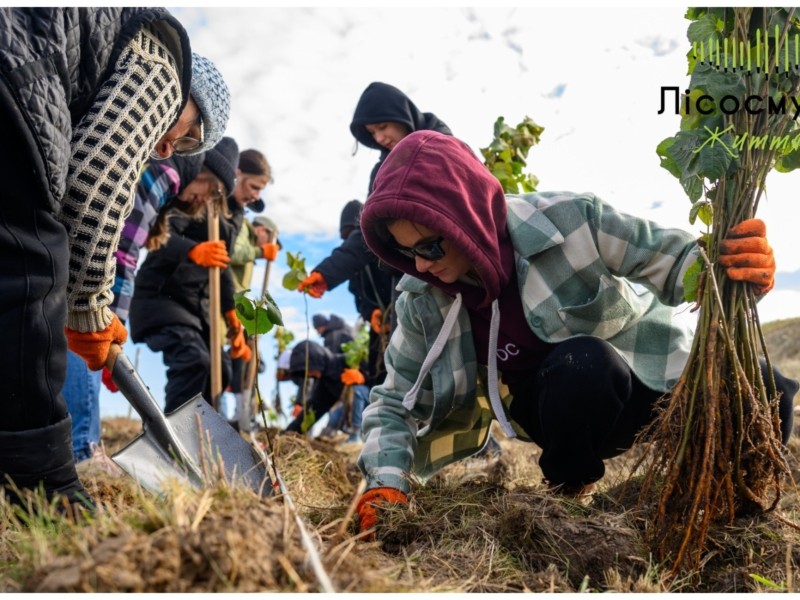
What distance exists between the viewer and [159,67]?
6.04 feet

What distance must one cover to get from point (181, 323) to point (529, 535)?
3174 mm

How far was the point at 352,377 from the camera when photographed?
6273 millimetres

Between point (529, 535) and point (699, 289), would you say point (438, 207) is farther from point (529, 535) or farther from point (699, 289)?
point (529, 535)

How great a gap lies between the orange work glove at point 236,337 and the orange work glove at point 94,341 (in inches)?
94.5

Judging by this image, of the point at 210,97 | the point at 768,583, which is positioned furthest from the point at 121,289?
the point at 768,583

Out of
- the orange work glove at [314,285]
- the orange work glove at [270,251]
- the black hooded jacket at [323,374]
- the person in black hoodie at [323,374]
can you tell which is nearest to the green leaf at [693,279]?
the orange work glove at [314,285]

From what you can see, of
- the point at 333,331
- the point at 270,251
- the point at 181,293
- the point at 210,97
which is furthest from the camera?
the point at 333,331

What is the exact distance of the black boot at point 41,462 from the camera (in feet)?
4.83

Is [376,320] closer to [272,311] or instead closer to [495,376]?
[495,376]

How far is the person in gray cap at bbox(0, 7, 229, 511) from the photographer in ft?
4.76

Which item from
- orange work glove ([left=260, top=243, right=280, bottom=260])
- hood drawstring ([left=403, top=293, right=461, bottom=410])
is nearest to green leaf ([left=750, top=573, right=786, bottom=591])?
hood drawstring ([left=403, top=293, right=461, bottom=410])

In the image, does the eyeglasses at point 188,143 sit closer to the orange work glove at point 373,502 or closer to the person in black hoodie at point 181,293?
the orange work glove at point 373,502

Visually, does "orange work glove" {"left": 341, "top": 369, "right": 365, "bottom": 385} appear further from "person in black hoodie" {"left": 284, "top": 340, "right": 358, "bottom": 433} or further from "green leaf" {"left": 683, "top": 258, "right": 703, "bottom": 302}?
"green leaf" {"left": 683, "top": 258, "right": 703, "bottom": 302}

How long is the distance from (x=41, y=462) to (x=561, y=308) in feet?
4.83
